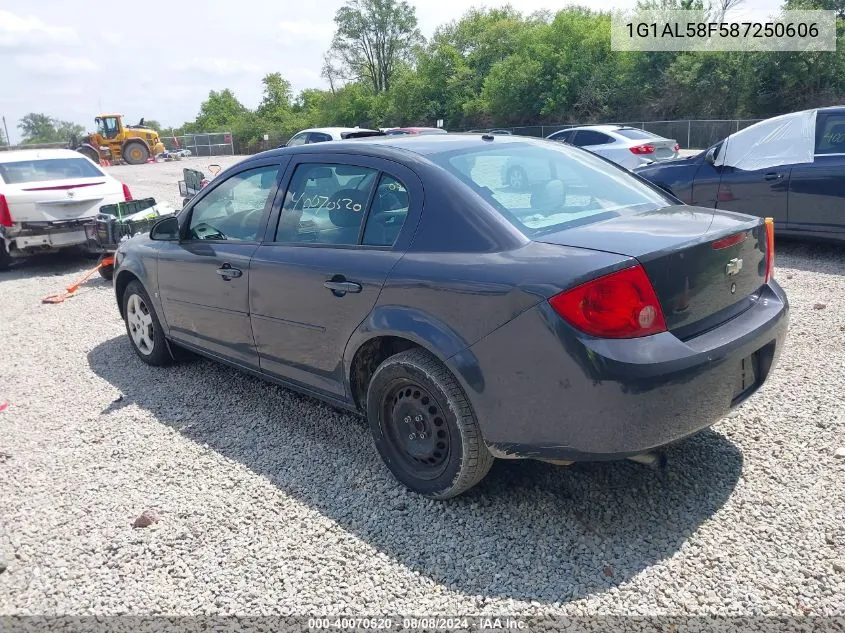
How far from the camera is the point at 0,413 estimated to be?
4.61 meters

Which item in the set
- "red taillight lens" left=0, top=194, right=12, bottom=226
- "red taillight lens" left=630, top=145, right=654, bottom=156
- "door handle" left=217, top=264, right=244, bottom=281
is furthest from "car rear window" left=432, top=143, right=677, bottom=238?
"red taillight lens" left=630, top=145, right=654, bottom=156

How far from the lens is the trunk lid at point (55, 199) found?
9016mm

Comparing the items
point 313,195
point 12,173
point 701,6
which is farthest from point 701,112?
point 313,195

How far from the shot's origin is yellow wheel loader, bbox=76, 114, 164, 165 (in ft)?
126

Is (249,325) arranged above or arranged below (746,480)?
above

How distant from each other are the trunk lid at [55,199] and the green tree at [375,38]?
58209 millimetres

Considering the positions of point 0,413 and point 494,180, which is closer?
point 494,180

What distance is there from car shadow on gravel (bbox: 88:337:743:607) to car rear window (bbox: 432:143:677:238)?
4.08ft

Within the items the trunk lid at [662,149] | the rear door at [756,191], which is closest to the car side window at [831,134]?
the rear door at [756,191]

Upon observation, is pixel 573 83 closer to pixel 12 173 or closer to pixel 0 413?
pixel 12 173

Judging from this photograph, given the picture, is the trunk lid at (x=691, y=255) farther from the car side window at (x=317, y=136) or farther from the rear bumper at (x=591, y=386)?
the car side window at (x=317, y=136)

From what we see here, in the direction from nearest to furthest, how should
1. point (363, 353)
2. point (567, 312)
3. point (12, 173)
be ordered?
1. point (567, 312)
2. point (363, 353)
3. point (12, 173)

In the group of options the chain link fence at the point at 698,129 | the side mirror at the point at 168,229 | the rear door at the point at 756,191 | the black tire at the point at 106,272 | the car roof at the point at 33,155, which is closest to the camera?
the side mirror at the point at 168,229

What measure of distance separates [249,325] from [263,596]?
1.75 m
